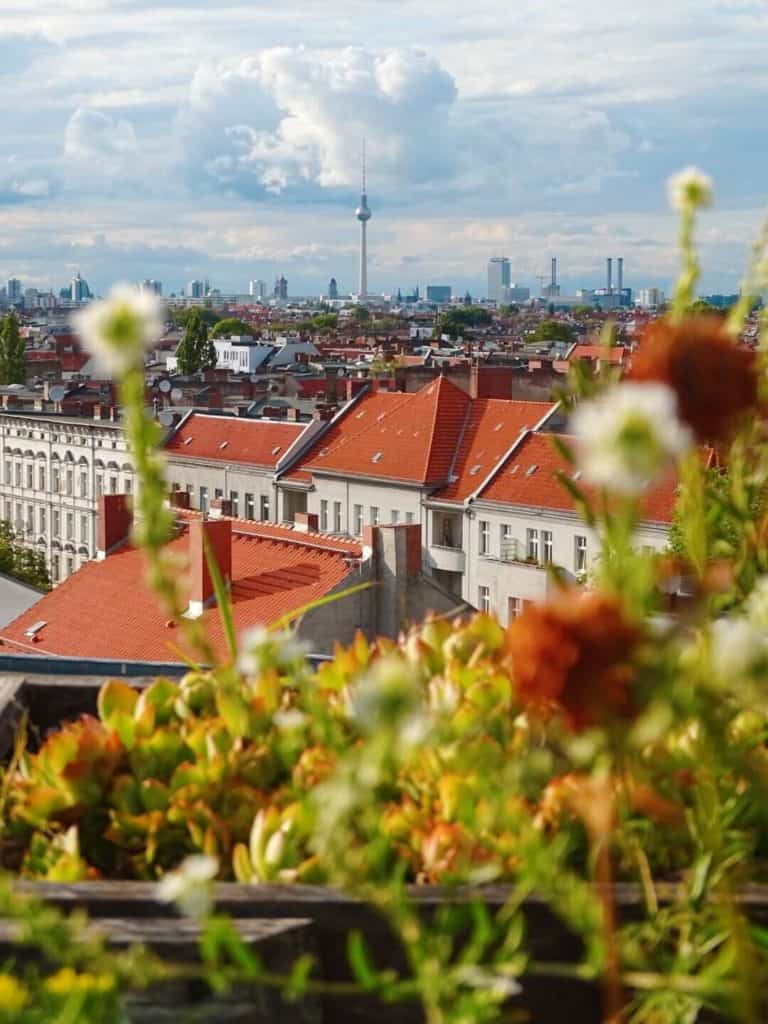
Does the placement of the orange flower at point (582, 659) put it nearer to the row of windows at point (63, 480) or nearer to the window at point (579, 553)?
the window at point (579, 553)

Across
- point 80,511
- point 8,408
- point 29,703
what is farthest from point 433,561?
point 29,703

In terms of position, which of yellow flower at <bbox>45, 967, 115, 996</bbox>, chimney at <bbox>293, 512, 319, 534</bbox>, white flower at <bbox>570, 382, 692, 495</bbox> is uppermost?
white flower at <bbox>570, 382, 692, 495</bbox>

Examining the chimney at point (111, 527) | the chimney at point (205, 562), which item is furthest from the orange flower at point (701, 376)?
the chimney at point (111, 527)

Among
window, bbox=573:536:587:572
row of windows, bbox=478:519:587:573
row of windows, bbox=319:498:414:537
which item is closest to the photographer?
window, bbox=573:536:587:572

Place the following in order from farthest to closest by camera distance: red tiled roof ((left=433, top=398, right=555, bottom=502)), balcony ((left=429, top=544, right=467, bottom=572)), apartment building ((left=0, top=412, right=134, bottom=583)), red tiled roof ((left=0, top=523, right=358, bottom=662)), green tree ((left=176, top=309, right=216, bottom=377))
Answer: green tree ((left=176, top=309, right=216, bottom=377)) → apartment building ((left=0, top=412, right=134, bottom=583)) → red tiled roof ((left=433, top=398, right=555, bottom=502)) → balcony ((left=429, top=544, right=467, bottom=572)) → red tiled roof ((left=0, top=523, right=358, bottom=662))

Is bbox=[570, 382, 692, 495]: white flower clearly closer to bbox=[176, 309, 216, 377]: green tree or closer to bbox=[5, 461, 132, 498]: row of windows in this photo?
bbox=[5, 461, 132, 498]: row of windows

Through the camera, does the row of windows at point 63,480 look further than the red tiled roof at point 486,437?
Yes

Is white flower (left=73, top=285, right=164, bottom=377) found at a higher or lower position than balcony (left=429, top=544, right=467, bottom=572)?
higher

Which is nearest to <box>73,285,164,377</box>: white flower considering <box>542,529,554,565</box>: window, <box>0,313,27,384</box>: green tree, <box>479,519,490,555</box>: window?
<box>542,529,554,565</box>: window
